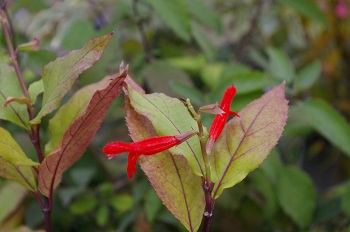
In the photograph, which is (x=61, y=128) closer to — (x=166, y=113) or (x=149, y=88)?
(x=166, y=113)

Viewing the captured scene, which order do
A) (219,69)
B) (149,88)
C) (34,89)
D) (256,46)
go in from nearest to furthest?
1. (34,89)
2. (149,88)
3. (219,69)
4. (256,46)

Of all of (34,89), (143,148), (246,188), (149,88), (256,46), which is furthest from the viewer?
(256,46)

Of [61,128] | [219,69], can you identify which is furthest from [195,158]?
[219,69]

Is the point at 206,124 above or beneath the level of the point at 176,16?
beneath

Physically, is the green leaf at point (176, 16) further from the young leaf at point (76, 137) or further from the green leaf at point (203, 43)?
the young leaf at point (76, 137)

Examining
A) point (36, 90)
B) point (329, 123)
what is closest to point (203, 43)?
point (329, 123)

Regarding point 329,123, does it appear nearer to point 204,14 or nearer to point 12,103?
point 204,14

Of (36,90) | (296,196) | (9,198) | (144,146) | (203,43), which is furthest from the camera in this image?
(203,43)
